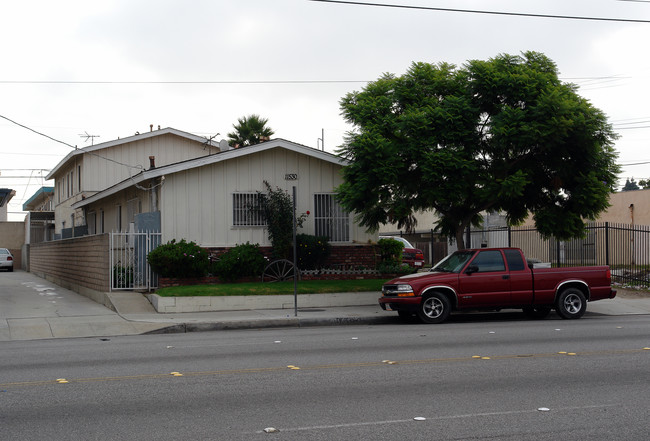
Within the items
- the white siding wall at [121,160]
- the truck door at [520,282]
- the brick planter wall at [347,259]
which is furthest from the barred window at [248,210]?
the white siding wall at [121,160]

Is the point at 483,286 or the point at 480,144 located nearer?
the point at 483,286

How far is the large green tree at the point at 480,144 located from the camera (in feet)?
54.1

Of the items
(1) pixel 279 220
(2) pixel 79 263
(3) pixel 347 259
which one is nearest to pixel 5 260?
(2) pixel 79 263

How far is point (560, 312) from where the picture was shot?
15719 millimetres

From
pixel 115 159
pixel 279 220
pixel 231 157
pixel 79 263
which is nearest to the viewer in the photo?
pixel 279 220

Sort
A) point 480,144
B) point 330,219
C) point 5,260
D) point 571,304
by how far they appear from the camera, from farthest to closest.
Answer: point 5,260, point 330,219, point 480,144, point 571,304

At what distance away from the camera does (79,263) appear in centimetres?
A: 2305

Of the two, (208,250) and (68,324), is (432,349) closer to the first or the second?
(68,324)

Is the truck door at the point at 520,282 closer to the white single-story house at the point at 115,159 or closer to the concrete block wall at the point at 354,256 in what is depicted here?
the concrete block wall at the point at 354,256

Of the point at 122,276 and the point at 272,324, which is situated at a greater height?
the point at 122,276

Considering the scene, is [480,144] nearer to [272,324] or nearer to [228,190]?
[272,324]

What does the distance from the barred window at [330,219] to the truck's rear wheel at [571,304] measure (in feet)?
24.7

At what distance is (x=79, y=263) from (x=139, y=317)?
784cm

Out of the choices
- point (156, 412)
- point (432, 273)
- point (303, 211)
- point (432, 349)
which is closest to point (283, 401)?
point (156, 412)
